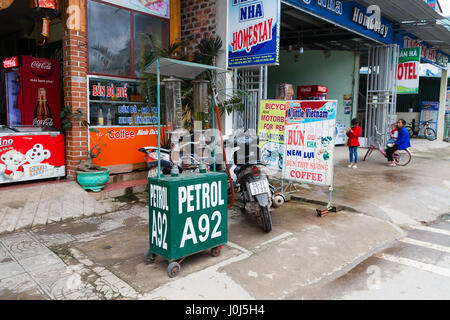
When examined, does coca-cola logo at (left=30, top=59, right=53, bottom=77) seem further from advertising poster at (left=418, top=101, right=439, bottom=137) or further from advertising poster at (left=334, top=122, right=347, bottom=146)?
advertising poster at (left=418, top=101, right=439, bottom=137)

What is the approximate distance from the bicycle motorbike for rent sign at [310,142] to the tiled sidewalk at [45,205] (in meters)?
3.28

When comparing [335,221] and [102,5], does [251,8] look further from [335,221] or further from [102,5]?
[335,221]

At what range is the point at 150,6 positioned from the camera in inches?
312

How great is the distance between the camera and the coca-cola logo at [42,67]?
8.04 m

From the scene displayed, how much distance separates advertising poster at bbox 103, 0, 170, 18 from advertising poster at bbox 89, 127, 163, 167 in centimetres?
255

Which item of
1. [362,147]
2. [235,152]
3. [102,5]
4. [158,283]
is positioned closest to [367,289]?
[158,283]

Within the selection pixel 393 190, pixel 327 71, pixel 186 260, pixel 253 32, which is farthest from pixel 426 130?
pixel 186 260

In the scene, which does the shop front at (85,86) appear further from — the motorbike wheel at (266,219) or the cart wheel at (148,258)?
the motorbike wheel at (266,219)

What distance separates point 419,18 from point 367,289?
12.9m

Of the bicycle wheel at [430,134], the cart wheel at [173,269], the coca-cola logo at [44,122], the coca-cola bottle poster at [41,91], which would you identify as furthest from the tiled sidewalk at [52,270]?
the bicycle wheel at [430,134]

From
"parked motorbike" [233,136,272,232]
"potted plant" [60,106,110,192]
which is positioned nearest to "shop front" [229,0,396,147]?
"parked motorbike" [233,136,272,232]

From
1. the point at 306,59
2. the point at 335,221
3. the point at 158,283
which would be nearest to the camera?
the point at 158,283

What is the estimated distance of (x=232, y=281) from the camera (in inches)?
145
